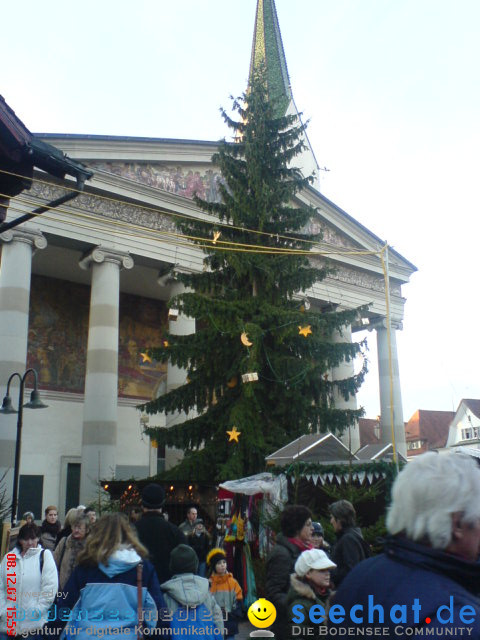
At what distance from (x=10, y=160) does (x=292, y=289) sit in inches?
334

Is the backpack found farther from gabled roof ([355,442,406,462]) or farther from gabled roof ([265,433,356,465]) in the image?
gabled roof ([355,442,406,462])

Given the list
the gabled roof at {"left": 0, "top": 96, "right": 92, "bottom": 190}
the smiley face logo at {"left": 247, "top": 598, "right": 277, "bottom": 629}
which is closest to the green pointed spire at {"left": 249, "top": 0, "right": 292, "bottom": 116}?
the gabled roof at {"left": 0, "top": 96, "right": 92, "bottom": 190}

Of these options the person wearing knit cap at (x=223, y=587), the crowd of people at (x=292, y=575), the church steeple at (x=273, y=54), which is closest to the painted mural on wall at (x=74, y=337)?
the church steeple at (x=273, y=54)

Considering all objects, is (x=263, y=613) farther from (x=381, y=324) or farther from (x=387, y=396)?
(x=381, y=324)

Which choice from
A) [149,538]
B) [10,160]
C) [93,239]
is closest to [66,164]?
[10,160]

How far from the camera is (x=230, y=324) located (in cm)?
1460

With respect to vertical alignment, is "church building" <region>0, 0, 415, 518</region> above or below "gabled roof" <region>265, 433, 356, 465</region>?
above

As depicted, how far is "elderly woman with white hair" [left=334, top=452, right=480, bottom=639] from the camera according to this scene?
1699 millimetres

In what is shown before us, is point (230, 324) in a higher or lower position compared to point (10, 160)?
lower

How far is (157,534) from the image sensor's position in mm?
5113

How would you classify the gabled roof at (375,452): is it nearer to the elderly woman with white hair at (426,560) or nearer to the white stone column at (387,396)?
the elderly woman with white hair at (426,560)

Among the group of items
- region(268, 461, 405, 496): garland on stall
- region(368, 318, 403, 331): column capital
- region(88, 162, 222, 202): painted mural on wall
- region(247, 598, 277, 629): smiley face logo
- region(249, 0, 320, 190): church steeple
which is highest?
region(249, 0, 320, 190): church steeple

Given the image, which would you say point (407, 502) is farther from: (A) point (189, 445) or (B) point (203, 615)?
(A) point (189, 445)

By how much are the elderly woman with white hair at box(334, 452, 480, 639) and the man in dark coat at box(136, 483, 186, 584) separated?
3.31 m
